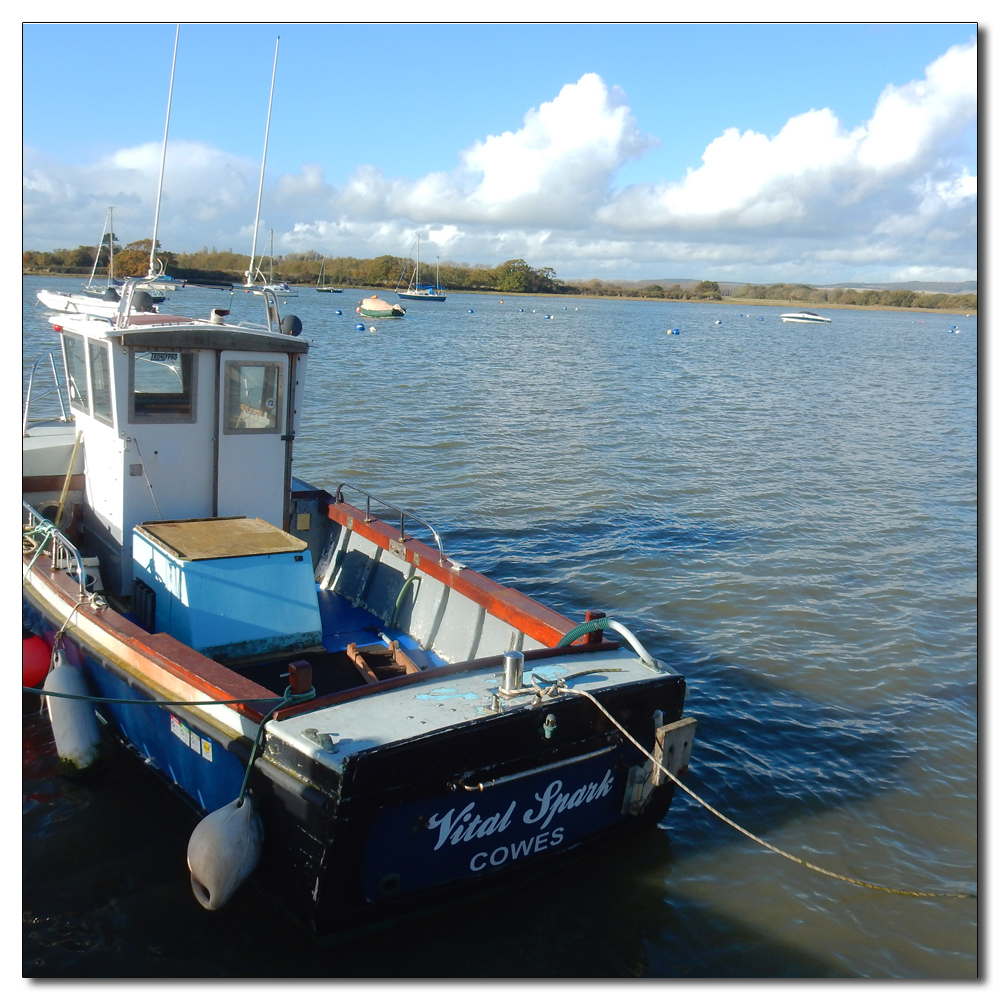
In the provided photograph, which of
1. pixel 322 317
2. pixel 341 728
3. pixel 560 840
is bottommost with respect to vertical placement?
pixel 560 840

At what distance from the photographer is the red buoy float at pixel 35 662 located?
7082 millimetres

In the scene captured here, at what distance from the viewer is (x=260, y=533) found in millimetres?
7180

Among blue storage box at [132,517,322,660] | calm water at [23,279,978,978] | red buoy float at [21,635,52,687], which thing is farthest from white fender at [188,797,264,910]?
red buoy float at [21,635,52,687]

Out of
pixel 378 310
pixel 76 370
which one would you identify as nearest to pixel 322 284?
pixel 378 310

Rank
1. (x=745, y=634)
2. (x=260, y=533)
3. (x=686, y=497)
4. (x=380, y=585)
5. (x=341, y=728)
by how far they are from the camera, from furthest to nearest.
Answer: (x=686, y=497) < (x=745, y=634) < (x=380, y=585) < (x=260, y=533) < (x=341, y=728)

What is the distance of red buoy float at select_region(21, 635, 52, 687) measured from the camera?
7.08 meters

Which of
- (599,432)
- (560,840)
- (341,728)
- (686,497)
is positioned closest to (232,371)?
(341,728)

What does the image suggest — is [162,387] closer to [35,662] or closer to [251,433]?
[251,433]

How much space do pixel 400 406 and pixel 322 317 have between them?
48324 millimetres

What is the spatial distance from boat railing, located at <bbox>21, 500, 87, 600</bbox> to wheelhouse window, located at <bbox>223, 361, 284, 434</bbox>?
5.19 feet

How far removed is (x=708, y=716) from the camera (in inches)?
335

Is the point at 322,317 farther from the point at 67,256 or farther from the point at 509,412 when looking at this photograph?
the point at 67,256

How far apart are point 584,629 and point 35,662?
4.44 metres

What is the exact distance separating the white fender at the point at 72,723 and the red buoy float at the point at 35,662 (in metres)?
0.47
